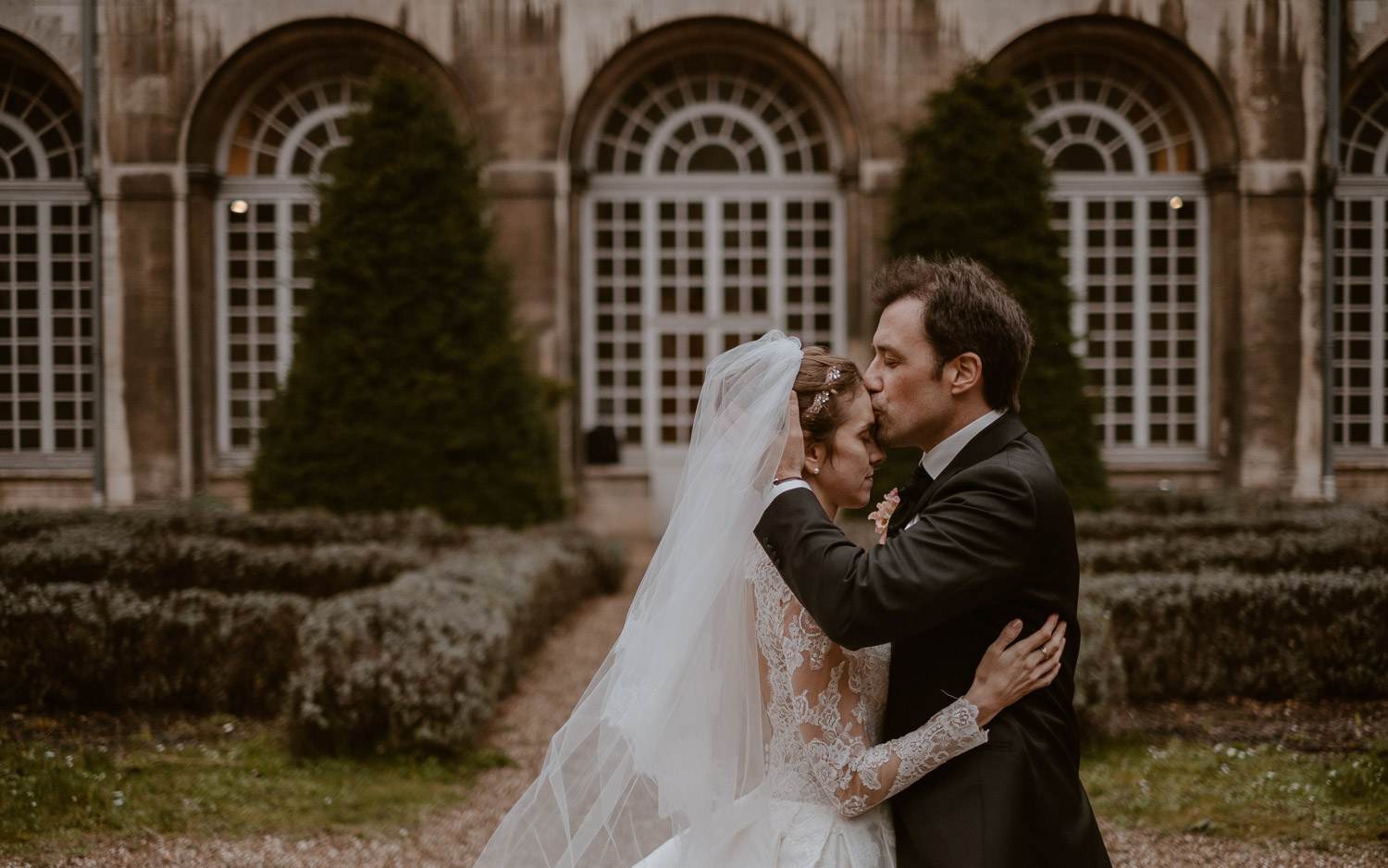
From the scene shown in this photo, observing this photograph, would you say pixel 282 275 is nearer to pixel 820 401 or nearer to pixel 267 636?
pixel 267 636

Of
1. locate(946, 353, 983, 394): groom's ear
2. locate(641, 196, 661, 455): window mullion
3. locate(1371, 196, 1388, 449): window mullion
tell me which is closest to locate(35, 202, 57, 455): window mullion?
locate(641, 196, 661, 455): window mullion

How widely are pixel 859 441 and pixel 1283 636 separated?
16.1ft

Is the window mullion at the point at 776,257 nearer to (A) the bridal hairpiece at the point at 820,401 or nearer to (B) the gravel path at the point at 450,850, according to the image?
(B) the gravel path at the point at 450,850

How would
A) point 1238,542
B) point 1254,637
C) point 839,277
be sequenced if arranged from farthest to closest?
point 839,277 → point 1238,542 → point 1254,637

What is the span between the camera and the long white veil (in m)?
2.26

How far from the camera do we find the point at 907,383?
2.17 m

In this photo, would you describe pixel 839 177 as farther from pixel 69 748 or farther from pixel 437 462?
pixel 69 748

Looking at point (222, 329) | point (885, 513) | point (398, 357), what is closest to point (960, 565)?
point (885, 513)

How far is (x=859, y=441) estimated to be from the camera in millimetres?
2271

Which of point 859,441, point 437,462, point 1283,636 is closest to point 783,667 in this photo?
point 859,441

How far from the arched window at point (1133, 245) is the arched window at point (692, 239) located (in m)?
3.24

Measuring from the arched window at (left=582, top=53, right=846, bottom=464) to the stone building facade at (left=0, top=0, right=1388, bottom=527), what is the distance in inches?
1.6

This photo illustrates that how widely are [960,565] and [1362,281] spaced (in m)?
14.3

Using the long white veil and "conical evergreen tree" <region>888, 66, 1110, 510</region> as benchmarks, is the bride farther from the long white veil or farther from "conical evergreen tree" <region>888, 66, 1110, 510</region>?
"conical evergreen tree" <region>888, 66, 1110, 510</region>
